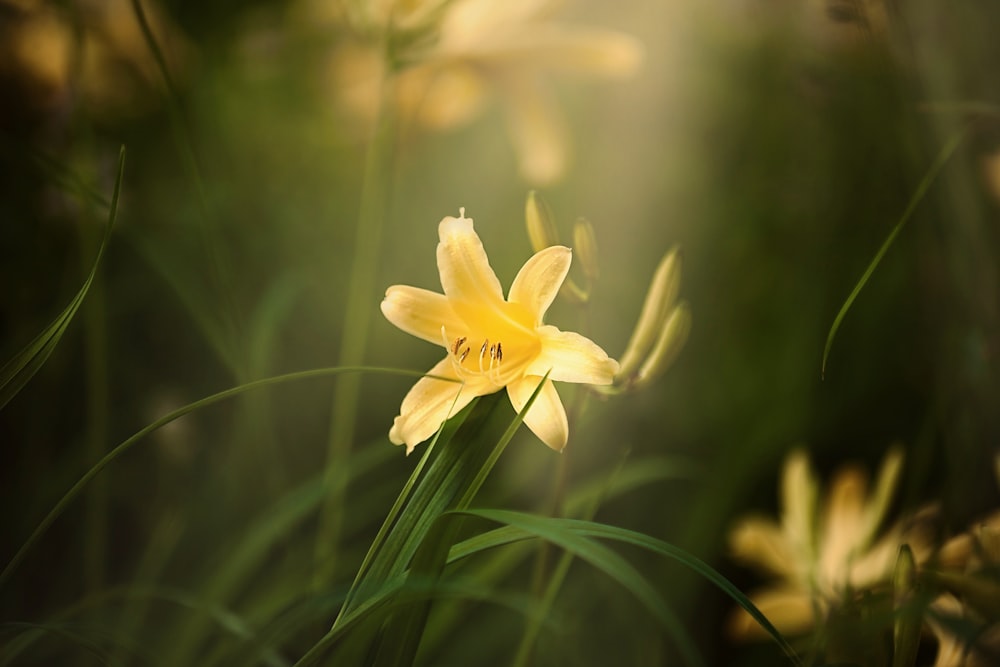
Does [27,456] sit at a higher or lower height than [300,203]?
lower

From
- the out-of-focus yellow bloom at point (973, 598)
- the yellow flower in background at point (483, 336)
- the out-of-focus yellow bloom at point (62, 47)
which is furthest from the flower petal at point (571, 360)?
the out-of-focus yellow bloom at point (62, 47)

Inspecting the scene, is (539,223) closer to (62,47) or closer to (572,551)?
(572,551)

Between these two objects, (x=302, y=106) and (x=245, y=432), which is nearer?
(x=245, y=432)

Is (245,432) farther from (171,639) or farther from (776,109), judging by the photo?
(776,109)

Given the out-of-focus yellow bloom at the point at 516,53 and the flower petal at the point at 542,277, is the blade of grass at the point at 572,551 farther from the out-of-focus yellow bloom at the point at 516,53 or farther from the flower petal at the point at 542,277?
the out-of-focus yellow bloom at the point at 516,53

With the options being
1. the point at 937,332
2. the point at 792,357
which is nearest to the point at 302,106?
the point at 792,357

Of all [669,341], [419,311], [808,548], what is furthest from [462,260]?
[808,548]

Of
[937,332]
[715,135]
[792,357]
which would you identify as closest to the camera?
[937,332]
